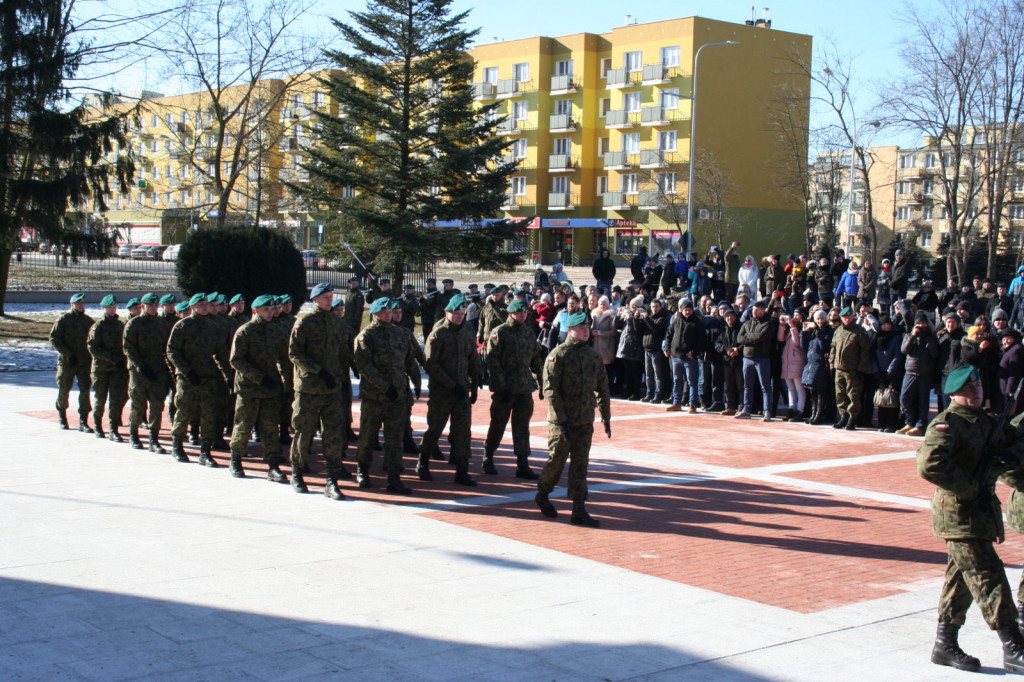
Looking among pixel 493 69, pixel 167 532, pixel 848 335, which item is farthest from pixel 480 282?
pixel 167 532

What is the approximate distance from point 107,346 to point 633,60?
5665cm

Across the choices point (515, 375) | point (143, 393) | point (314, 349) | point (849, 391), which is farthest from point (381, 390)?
point (849, 391)

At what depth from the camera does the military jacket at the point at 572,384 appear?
368 inches

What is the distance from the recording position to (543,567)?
25.8 feet

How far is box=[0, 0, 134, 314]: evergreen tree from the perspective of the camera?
1055 inches

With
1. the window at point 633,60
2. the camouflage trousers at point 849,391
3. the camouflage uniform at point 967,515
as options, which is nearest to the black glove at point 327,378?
the camouflage uniform at point 967,515

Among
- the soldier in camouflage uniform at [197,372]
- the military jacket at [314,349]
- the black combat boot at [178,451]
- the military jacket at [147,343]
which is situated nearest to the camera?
the military jacket at [314,349]

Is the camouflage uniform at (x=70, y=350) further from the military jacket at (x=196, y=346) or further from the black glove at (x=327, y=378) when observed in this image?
the black glove at (x=327, y=378)

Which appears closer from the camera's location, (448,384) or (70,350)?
(448,384)

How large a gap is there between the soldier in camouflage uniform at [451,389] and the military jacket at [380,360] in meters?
0.59

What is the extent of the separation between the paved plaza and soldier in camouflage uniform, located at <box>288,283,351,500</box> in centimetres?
35

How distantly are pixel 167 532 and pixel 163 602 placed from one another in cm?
194

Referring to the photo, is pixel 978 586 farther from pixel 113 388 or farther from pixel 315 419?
pixel 113 388

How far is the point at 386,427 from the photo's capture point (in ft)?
34.8
